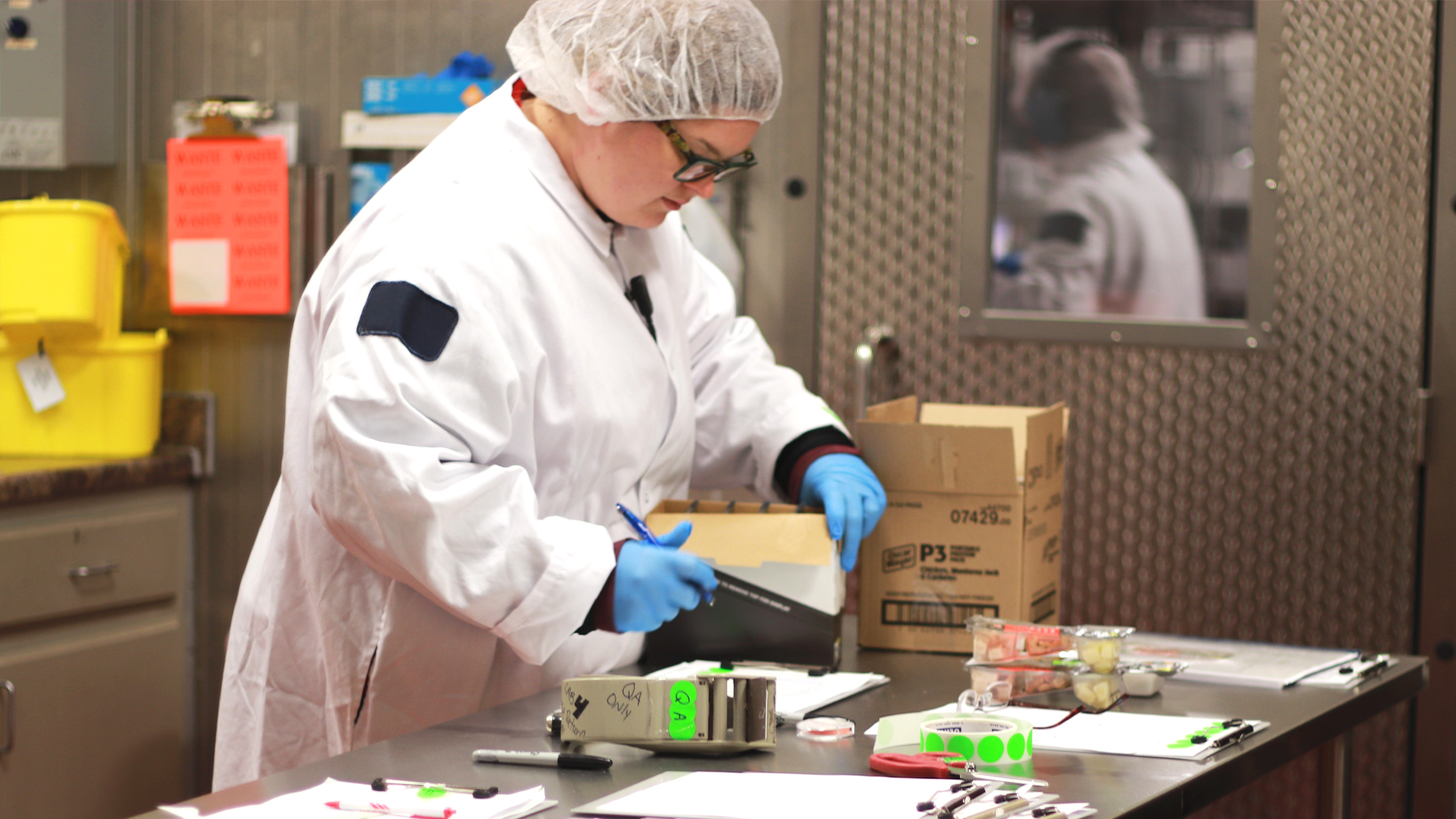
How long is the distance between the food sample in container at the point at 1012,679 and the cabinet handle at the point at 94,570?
1.99 m

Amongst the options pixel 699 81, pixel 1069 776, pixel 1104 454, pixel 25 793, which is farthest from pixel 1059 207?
pixel 25 793

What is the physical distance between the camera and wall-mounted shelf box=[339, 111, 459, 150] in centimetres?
308

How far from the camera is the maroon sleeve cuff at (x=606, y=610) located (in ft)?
5.44

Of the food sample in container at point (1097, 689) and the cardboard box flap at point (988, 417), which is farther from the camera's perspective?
the cardboard box flap at point (988, 417)

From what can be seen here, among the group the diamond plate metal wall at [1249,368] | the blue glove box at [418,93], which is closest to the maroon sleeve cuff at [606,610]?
the diamond plate metal wall at [1249,368]

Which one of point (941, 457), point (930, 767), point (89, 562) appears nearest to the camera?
point (930, 767)

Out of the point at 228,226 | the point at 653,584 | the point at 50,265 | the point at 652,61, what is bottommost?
the point at 653,584

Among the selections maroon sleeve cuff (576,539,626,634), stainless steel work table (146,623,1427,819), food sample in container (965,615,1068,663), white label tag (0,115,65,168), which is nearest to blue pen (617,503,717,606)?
maroon sleeve cuff (576,539,626,634)

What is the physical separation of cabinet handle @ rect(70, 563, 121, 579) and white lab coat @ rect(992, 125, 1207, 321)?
1.93m

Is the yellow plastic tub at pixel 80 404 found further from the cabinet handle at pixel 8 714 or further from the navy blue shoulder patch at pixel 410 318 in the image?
the navy blue shoulder patch at pixel 410 318

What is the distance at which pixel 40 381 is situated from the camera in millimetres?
3105

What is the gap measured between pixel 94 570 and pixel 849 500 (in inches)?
71.3

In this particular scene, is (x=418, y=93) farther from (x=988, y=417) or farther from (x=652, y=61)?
(x=988, y=417)

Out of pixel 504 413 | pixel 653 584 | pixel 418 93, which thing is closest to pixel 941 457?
pixel 653 584
